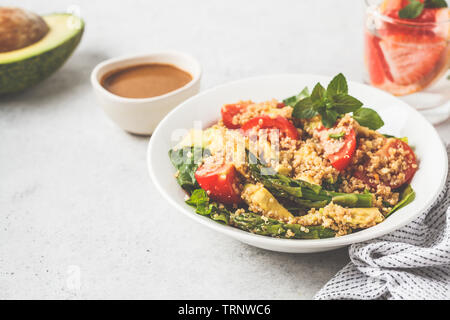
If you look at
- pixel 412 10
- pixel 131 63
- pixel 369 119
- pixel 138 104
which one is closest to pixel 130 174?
pixel 138 104

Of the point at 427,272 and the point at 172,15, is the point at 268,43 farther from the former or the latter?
the point at 427,272

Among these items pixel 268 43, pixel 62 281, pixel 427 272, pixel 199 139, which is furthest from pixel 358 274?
pixel 268 43

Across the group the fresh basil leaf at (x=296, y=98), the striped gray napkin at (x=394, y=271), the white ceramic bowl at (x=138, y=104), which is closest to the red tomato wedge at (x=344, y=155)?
the striped gray napkin at (x=394, y=271)

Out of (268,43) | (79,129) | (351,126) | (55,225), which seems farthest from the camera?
(268,43)

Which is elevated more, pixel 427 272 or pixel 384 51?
pixel 384 51

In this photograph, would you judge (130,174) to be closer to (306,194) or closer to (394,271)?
(306,194)

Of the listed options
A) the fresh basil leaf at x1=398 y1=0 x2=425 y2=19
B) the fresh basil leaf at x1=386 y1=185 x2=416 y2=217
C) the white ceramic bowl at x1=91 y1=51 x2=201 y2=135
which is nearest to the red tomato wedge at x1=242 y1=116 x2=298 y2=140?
the fresh basil leaf at x1=386 y1=185 x2=416 y2=217

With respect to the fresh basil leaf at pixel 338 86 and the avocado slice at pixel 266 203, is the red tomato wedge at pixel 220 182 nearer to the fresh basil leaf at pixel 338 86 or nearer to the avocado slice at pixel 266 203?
the avocado slice at pixel 266 203
